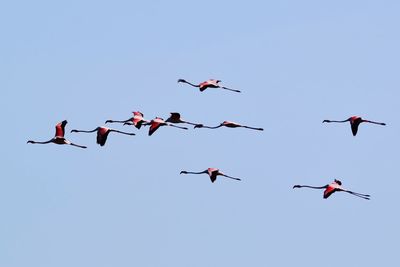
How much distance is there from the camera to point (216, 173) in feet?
234

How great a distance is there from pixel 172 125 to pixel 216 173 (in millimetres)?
5017

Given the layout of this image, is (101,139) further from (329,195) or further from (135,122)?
(329,195)


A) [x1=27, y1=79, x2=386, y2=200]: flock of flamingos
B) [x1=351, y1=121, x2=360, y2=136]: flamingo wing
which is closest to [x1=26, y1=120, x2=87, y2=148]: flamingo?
[x1=27, y1=79, x2=386, y2=200]: flock of flamingos

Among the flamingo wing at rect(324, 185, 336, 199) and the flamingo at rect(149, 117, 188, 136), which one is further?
the flamingo at rect(149, 117, 188, 136)

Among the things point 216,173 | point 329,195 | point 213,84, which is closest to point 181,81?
point 213,84

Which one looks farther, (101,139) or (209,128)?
(209,128)

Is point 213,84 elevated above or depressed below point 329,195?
above

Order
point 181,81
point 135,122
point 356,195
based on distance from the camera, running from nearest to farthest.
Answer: point 356,195
point 135,122
point 181,81

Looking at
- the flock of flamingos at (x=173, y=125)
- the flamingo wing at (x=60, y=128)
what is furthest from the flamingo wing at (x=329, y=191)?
the flamingo wing at (x=60, y=128)

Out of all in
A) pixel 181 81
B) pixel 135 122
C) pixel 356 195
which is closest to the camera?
pixel 356 195

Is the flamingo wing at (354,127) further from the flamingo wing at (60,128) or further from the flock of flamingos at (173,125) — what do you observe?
the flamingo wing at (60,128)

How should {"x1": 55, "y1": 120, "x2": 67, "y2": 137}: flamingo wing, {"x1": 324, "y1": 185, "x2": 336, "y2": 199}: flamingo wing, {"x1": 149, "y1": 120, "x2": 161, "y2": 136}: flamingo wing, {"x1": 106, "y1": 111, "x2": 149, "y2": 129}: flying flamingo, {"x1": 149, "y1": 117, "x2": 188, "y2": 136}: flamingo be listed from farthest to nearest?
{"x1": 55, "y1": 120, "x2": 67, "y2": 137}: flamingo wing < {"x1": 106, "y1": 111, "x2": 149, "y2": 129}: flying flamingo < {"x1": 149, "y1": 117, "x2": 188, "y2": 136}: flamingo < {"x1": 149, "y1": 120, "x2": 161, "y2": 136}: flamingo wing < {"x1": 324, "y1": 185, "x2": 336, "y2": 199}: flamingo wing

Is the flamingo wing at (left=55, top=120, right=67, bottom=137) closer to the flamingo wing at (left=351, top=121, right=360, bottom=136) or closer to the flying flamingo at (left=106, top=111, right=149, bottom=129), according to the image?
the flying flamingo at (left=106, top=111, right=149, bottom=129)

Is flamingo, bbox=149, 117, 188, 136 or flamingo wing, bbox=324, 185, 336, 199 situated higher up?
flamingo, bbox=149, 117, 188, 136
